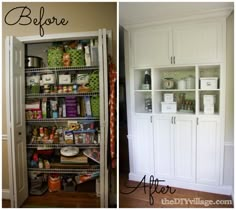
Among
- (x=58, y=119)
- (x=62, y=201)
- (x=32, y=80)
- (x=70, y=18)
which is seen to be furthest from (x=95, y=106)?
(x=62, y=201)

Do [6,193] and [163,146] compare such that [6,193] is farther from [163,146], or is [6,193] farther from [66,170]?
[163,146]

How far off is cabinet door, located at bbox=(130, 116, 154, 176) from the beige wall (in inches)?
22.4

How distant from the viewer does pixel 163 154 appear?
148 cm

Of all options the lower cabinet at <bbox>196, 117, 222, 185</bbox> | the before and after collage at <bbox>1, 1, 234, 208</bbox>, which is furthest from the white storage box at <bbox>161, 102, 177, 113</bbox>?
the lower cabinet at <bbox>196, 117, 222, 185</bbox>

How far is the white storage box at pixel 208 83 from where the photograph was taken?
54.6 inches

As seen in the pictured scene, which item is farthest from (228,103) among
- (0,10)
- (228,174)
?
(0,10)

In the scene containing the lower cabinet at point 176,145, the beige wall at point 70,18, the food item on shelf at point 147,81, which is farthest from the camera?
the lower cabinet at point 176,145

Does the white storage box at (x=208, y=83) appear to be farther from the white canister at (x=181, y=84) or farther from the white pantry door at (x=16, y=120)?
the white pantry door at (x=16, y=120)

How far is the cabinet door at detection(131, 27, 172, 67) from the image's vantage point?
52.3 inches

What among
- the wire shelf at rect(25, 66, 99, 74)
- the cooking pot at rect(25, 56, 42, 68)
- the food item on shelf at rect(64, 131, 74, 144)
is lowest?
the food item on shelf at rect(64, 131, 74, 144)

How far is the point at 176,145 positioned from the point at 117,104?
2.35ft

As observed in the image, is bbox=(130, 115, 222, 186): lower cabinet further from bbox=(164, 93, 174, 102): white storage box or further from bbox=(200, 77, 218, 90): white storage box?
bbox=(200, 77, 218, 90): white storage box

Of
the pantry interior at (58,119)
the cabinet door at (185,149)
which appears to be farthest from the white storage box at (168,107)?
the pantry interior at (58,119)

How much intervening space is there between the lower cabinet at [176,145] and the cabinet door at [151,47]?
1.62 ft
